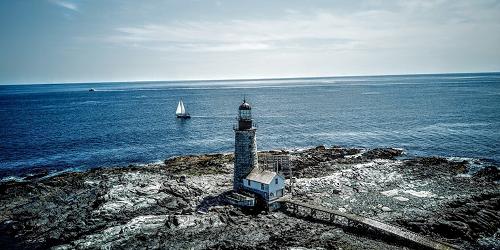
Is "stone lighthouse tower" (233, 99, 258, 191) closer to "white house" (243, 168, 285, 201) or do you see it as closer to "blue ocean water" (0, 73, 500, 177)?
"white house" (243, 168, 285, 201)

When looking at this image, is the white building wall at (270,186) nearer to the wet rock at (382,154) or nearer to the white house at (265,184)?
the white house at (265,184)

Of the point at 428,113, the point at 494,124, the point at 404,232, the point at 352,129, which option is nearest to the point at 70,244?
the point at 404,232

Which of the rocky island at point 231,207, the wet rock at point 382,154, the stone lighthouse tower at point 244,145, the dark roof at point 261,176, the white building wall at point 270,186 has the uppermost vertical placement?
the stone lighthouse tower at point 244,145

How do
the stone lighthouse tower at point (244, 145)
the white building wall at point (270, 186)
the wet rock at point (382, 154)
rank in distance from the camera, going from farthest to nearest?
the wet rock at point (382, 154)
the stone lighthouse tower at point (244, 145)
the white building wall at point (270, 186)

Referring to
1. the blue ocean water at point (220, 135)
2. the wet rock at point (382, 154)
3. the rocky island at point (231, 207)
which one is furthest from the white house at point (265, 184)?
the blue ocean water at point (220, 135)

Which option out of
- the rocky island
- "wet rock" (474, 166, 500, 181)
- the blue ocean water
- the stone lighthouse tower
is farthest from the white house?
the blue ocean water

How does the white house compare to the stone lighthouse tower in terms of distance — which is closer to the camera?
the white house

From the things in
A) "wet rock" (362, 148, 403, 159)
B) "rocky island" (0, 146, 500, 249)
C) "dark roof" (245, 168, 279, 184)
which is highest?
"dark roof" (245, 168, 279, 184)
